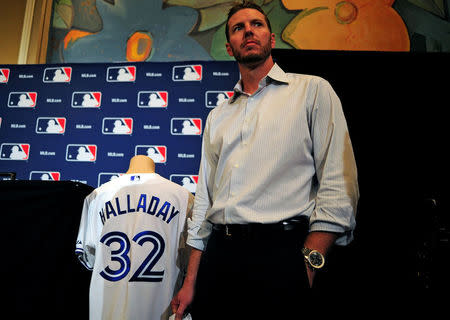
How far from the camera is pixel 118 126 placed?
3.40 metres

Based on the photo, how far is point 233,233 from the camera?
1.10m

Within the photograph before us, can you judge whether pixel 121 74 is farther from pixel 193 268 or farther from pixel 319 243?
pixel 319 243

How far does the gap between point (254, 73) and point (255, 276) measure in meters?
0.81

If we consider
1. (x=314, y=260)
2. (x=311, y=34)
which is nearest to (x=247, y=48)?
(x=314, y=260)

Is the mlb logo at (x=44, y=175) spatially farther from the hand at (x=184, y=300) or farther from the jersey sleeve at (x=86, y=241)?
the hand at (x=184, y=300)

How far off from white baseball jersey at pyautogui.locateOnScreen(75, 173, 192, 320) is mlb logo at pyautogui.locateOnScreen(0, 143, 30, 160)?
1.66m

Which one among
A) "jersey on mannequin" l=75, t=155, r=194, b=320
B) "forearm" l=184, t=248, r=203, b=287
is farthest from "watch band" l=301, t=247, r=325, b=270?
"jersey on mannequin" l=75, t=155, r=194, b=320

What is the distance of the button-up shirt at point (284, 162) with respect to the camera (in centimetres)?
108

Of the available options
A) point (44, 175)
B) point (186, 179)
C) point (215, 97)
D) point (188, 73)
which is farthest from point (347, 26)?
point (44, 175)

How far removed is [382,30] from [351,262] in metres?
2.82

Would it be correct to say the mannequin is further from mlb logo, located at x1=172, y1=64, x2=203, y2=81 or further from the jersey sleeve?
mlb logo, located at x1=172, y1=64, x2=203, y2=81

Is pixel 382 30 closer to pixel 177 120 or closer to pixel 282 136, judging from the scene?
pixel 177 120

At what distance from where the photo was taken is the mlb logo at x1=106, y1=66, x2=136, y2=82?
3.54m

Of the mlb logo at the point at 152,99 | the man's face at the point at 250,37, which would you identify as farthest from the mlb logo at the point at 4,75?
the man's face at the point at 250,37
